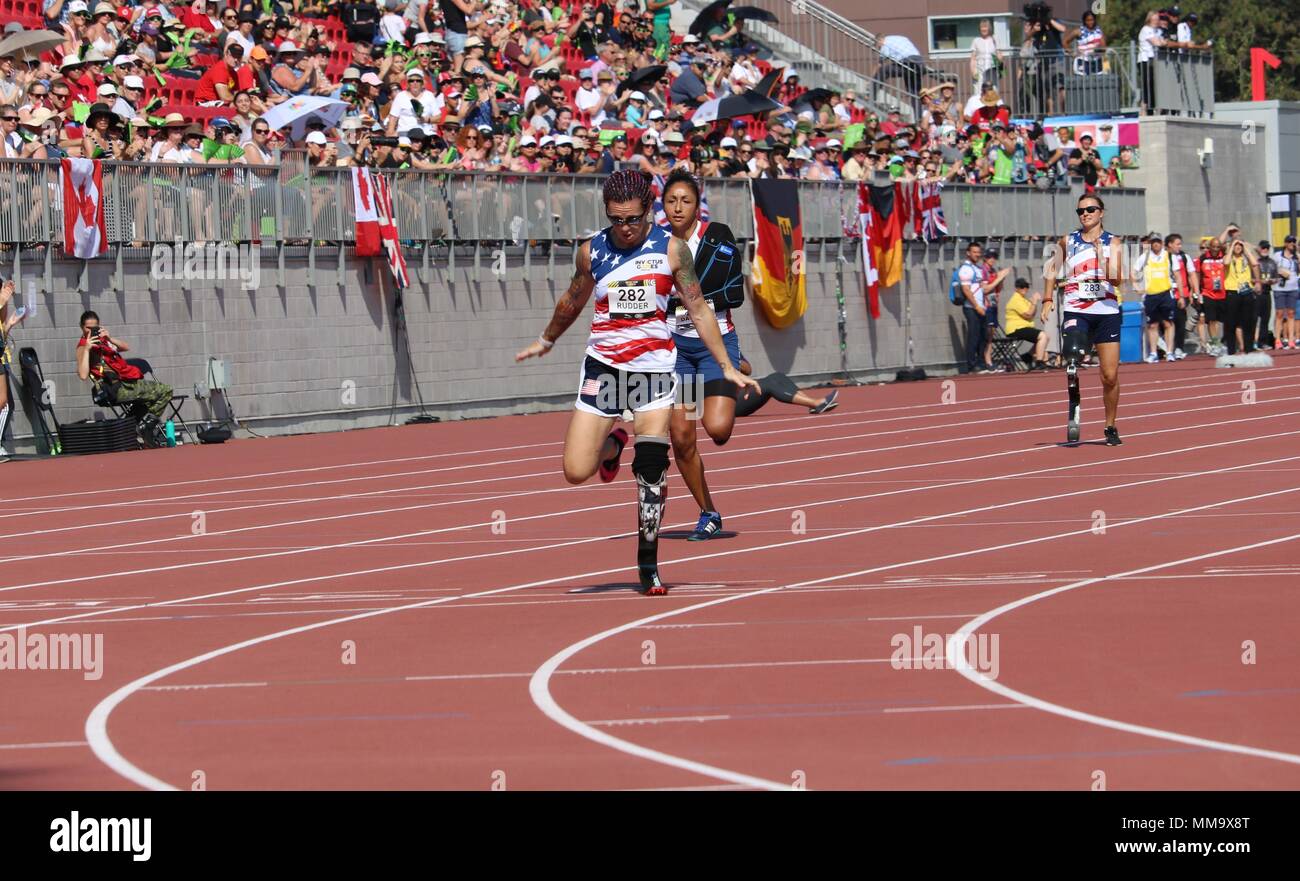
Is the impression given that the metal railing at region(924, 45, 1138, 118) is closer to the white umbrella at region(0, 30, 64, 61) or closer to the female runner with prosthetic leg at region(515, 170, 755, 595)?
the white umbrella at region(0, 30, 64, 61)

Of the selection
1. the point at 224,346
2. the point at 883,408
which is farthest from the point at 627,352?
the point at 883,408

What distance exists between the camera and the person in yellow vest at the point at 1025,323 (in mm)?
37656

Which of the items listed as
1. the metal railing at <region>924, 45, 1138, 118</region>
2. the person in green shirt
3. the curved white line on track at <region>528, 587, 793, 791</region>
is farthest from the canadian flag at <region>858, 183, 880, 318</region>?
the curved white line on track at <region>528, 587, 793, 791</region>

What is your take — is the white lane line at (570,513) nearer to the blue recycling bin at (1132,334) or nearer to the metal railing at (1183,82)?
the blue recycling bin at (1132,334)

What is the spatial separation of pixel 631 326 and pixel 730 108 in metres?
22.5

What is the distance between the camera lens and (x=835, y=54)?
4544 centimetres

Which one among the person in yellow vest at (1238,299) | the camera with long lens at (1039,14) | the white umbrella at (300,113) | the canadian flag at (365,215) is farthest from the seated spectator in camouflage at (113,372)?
the camera with long lens at (1039,14)

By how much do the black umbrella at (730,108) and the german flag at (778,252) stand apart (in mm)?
1273

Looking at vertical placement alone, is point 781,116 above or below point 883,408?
above

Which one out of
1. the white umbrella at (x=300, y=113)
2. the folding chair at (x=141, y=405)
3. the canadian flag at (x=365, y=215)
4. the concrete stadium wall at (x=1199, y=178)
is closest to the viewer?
the folding chair at (x=141, y=405)

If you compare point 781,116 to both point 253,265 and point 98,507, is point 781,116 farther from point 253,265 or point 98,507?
point 98,507

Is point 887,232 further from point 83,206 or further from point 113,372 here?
point 83,206

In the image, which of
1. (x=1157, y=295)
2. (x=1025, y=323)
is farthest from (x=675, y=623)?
(x=1157, y=295)

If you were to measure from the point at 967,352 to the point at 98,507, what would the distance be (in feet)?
73.8
